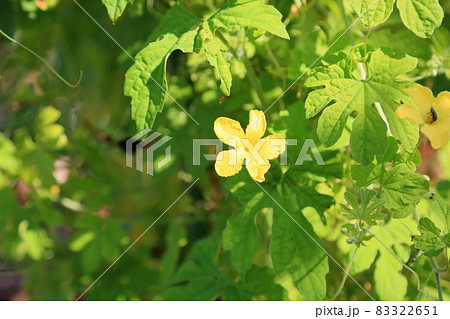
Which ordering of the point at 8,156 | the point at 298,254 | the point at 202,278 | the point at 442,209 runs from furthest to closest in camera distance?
1. the point at 8,156
2. the point at 202,278
3. the point at 298,254
4. the point at 442,209

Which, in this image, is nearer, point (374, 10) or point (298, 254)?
point (374, 10)

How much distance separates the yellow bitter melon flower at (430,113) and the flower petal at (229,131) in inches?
11.1

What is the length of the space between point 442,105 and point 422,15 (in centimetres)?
17

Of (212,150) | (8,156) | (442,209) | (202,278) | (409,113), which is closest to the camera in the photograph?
(409,113)

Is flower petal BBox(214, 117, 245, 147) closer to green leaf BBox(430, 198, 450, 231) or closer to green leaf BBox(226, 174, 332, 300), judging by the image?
green leaf BBox(226, 174, 332, 300)

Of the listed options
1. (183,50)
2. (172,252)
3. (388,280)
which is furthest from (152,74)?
(172,252)

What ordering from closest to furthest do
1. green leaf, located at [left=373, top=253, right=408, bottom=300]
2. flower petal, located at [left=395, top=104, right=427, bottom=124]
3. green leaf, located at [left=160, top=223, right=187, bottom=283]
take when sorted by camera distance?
1. flower petal, located at [left=395, top=104, right=427, bottom=124]
2. green leaf, located at [left=373, top=253, right=408, bottom=300]
3. green leaf, located at [left=160, top=223, right=187, bottom=283]

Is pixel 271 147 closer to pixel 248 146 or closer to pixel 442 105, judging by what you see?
pixel 248 146

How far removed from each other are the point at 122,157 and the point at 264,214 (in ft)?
2.45

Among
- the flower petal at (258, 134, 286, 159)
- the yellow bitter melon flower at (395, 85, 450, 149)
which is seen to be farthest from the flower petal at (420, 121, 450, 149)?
the flower petal at (258, 134, 286, 159)

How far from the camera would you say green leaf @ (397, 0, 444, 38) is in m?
0.89

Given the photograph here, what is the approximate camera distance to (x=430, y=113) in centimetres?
90
